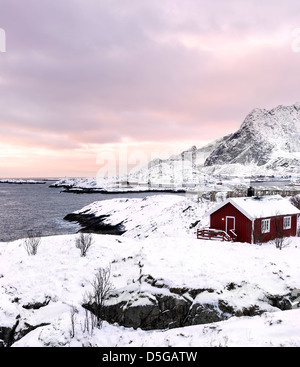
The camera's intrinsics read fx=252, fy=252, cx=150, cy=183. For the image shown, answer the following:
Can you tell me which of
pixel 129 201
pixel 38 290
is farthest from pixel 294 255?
pixel 129 201

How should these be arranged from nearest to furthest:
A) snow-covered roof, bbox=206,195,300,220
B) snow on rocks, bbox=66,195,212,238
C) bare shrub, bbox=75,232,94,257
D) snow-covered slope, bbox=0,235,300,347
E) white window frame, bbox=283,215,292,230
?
snow-covered slope, bbox=0,235,300,347 → bare shrub, bbox=75,232,94,257 → snow-covered roof, bbox=206,195,300,220 → white window frame, bbox=283,215,292,230 → snow on rocks, bbox=66,195,212,238

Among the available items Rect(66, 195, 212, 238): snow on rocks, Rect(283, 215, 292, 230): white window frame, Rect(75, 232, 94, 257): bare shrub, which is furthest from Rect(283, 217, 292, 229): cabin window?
Rect(75, 232, 94, 257): bare shrub

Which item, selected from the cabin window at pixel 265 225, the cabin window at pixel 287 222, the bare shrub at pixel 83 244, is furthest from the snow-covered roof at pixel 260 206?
the bare shrub at pixel 83 244

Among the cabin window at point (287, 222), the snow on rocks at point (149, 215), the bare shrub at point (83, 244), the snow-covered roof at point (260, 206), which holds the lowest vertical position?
the snow on rocks at point (149, 215)

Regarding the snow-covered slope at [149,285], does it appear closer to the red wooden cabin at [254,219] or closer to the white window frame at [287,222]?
the red wooden cabin at [254,219]

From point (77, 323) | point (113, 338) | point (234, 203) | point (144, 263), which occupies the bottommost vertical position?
point (113, 338)

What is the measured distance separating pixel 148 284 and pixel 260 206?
14967mm

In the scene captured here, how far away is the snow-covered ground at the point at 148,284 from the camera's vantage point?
9805 mm

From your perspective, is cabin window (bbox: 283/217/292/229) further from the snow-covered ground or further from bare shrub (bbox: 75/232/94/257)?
bare shrub (bbox: 75/232/94/257)

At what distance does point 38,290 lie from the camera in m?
14.4

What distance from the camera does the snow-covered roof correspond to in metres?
22.8

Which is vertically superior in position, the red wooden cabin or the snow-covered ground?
the red wooden cabin
